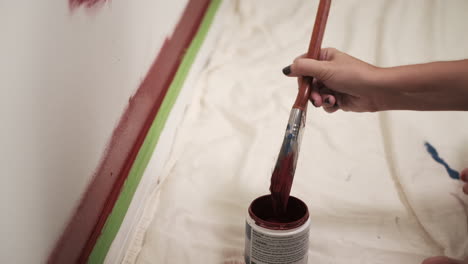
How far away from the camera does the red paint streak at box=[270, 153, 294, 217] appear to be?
25.5 inches

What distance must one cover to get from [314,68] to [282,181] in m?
0.23

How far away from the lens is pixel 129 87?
80 centimetres

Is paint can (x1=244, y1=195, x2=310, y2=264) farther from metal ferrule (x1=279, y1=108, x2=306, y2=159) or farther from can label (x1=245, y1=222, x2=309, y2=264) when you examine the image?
metal ferrule (x1=279, y1=108, x2=306, y2=159)

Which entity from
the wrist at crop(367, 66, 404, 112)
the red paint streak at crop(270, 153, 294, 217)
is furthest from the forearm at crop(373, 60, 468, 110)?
the red paint streak at crop(270, 153, 294, 217)

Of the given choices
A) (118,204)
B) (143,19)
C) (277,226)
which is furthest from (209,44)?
(277,226)

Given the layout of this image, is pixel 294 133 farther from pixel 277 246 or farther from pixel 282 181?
pixel 277 246

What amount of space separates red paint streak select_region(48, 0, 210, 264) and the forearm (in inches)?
18.5

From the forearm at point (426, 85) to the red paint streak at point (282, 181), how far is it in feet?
0.75

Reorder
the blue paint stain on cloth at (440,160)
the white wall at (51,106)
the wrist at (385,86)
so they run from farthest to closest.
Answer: the blue paint stain on cloth at (440,160), the wrist at (385,86), the white wall at (51,106)

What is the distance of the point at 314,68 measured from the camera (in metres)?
0.75

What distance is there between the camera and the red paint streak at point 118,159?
656mm

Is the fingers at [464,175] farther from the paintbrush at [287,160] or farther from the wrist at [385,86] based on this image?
the paintbrush at [287,160]

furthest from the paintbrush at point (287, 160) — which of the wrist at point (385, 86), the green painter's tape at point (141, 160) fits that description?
the green painter's tape at point (141, 160)

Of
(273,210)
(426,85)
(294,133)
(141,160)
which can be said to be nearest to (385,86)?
(426,85)
